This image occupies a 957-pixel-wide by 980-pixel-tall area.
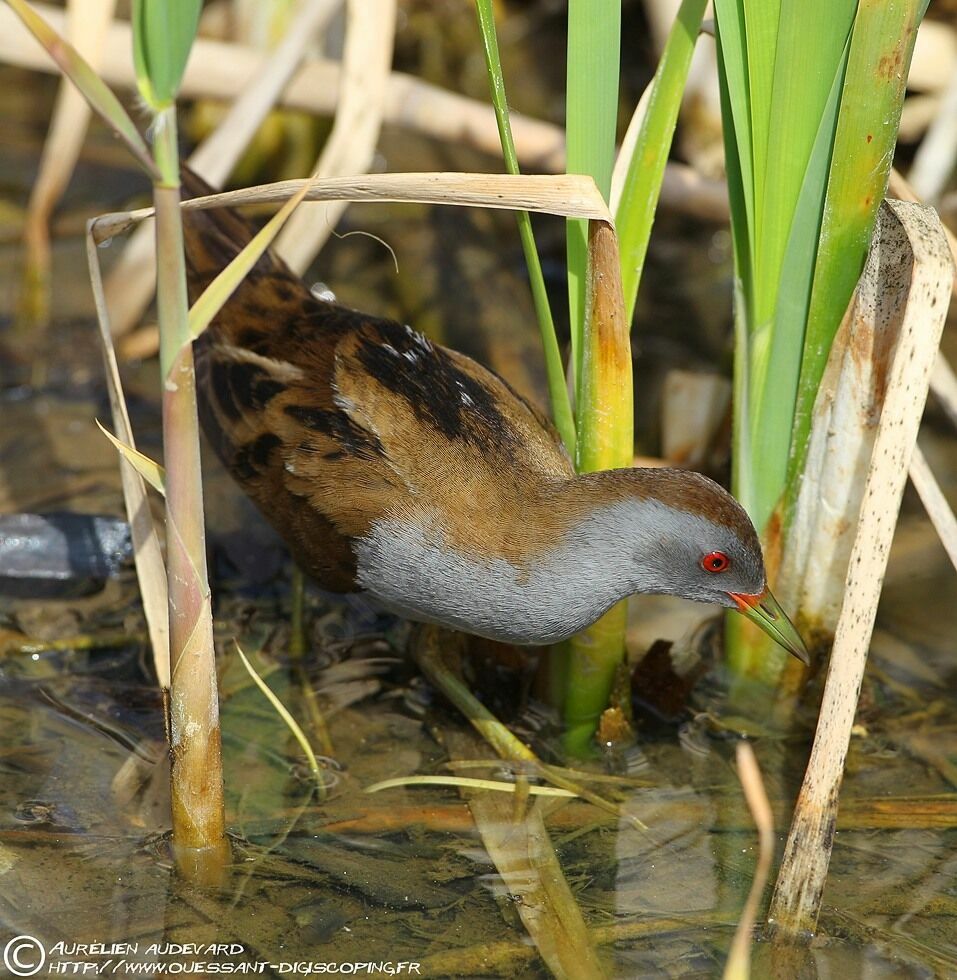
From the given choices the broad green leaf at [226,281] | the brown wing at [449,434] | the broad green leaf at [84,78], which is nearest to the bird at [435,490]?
the brown wing at [449,434]

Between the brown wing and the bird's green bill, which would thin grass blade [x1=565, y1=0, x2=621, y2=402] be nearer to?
the brown wing

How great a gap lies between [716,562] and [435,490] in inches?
26.0

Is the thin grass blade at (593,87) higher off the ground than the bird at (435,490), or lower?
higher

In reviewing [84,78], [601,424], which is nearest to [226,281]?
[84,78]

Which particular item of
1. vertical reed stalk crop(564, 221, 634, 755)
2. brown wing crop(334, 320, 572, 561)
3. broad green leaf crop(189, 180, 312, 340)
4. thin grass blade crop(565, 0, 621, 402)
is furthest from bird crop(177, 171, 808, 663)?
broad green leaf crop(189, 180, 312, 340)

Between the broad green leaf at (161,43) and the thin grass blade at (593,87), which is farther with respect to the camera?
the thin grass blade at (593,87)

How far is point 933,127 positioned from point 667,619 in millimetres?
2680

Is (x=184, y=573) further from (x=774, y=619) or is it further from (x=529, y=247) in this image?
(x=774, y=619)

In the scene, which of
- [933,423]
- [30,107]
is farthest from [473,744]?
[30,107]

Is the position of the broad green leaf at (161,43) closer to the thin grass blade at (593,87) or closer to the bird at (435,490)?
the thin grass blade at (593,87)

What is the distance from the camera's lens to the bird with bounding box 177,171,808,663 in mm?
2846

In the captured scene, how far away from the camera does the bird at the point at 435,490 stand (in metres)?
2.85

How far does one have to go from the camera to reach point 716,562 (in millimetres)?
2830

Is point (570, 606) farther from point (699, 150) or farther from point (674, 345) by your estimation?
point (699, 150)
